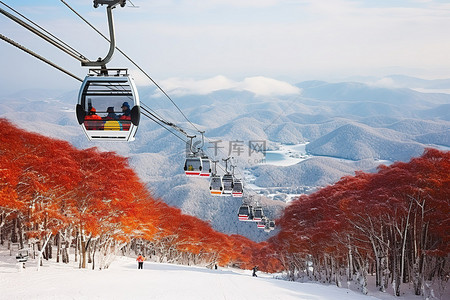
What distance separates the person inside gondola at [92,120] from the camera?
21.1 ft

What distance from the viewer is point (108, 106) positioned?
6.43m

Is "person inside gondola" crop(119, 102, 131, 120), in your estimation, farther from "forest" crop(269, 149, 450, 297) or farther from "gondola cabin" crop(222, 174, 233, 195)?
"forest" crop(269, 149, 450, 297)

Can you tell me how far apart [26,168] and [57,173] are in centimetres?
158

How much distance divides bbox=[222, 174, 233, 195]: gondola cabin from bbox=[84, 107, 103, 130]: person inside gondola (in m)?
16.7

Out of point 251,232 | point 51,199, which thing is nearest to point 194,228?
point 51,199

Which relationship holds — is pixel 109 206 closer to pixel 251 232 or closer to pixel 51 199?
pixel 51 199

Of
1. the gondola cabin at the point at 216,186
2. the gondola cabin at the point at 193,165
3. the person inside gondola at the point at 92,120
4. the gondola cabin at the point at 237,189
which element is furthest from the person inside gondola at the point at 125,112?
the gondola cabin at the point at 237,189

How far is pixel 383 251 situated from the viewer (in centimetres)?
2322

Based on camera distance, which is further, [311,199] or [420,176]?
[311,199]

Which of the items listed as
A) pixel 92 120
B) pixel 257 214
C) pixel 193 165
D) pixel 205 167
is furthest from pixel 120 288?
pixel 257 214

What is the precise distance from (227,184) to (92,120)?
59.1ft

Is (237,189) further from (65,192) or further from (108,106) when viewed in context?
(108,106)

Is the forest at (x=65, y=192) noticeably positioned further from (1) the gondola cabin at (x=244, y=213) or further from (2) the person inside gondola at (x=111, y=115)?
(2) the person inside gondola at (x=111, y=115)

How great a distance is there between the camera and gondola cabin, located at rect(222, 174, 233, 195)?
76.6ft
